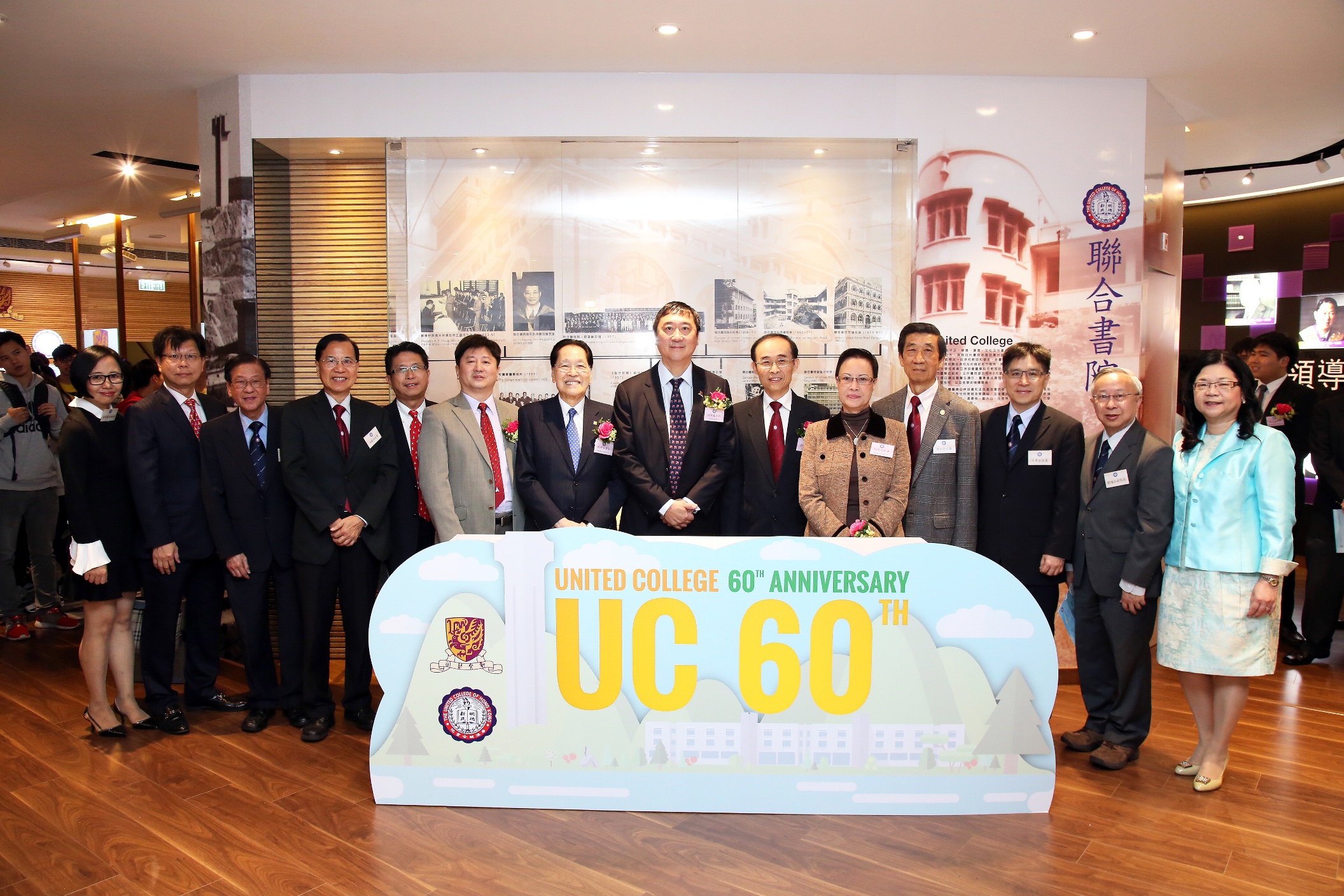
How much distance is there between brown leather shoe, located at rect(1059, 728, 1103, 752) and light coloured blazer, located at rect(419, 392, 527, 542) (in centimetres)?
276

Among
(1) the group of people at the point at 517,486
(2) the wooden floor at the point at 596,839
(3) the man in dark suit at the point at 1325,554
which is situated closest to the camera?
(2) the wooden floor at the point at 596,839

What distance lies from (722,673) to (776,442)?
137 centimetres

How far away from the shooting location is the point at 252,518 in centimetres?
391

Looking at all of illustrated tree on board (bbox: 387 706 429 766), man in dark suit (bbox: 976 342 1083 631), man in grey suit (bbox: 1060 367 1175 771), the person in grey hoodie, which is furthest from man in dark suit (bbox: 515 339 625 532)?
the person in grey hoodie

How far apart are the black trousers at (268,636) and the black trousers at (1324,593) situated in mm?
6007

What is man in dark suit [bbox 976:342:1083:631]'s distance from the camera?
368 cm

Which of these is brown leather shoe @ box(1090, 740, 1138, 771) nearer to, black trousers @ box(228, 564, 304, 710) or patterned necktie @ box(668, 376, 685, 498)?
patterned necktie @ box(668, 376, 685, 498)

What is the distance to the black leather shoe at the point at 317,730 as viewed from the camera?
12.4 feet

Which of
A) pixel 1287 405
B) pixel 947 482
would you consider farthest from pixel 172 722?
pixel 1287 405

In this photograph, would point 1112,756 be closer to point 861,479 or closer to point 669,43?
point 861,479

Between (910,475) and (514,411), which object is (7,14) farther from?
(910,475)

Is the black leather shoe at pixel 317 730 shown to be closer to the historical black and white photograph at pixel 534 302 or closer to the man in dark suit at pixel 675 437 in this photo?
the man in dark suit at pixel 675 437

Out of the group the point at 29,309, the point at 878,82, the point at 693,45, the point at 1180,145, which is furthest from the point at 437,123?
the point at 29,309

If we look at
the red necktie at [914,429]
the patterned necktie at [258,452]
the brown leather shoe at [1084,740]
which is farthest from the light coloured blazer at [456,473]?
the brown leather shoe at [1084,740]
